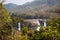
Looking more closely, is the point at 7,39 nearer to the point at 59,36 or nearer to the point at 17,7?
the point at 59,36

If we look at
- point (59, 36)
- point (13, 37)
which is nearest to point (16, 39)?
point (13, 37)

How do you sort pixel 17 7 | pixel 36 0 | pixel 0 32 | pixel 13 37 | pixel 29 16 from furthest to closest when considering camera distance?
pixel 36 0 < pixel 17 7 < pixel 29 16 < pixel 13 37 < pixel 0 32

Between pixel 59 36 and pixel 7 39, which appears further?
pixel 59 36

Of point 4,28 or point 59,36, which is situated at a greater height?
point 4,28

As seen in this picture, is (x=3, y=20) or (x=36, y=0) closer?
(x=3, y=20)

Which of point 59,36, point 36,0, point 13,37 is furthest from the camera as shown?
point 36,0

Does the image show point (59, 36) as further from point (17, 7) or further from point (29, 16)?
point (17, 7)

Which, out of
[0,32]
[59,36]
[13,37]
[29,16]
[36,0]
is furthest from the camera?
[36,0]

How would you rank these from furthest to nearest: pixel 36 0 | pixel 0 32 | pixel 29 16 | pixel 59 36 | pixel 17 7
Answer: pixel 36 0, pixel 17 7, pixel 29 16, pixel 59 36, pixel 0 32

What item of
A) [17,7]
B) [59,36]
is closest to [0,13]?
[59,36]
